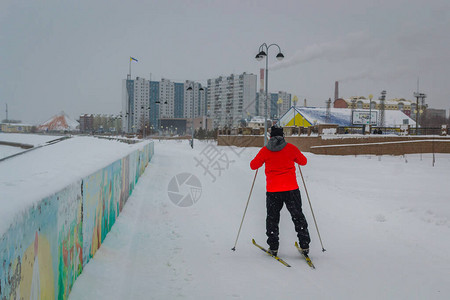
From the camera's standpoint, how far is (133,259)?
14.7 ft

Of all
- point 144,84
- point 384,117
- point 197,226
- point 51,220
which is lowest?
point 197,226

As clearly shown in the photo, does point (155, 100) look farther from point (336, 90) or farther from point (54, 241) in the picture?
point (54, 241)

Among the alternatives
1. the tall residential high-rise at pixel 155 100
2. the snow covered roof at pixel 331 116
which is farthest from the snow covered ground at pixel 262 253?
the tall residential high-rise at pixel 155 100

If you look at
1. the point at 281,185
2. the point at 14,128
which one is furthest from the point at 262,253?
the point at 14,128

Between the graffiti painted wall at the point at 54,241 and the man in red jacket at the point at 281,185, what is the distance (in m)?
2.43

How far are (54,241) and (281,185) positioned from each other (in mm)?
2963

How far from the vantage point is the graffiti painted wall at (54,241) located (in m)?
1.96

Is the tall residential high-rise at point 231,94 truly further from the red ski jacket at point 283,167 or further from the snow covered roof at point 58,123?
the red ski jacket at point 283,167

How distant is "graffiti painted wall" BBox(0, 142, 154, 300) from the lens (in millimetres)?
1961

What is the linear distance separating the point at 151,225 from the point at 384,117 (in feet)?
176

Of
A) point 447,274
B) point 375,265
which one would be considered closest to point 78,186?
point 375,265

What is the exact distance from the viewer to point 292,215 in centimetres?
462

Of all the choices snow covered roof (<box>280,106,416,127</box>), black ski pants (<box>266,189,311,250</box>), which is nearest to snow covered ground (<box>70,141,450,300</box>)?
black ski pants (<box>266,189,311,250</box>)

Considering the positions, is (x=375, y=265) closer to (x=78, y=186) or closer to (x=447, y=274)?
(x=447, y=274)
